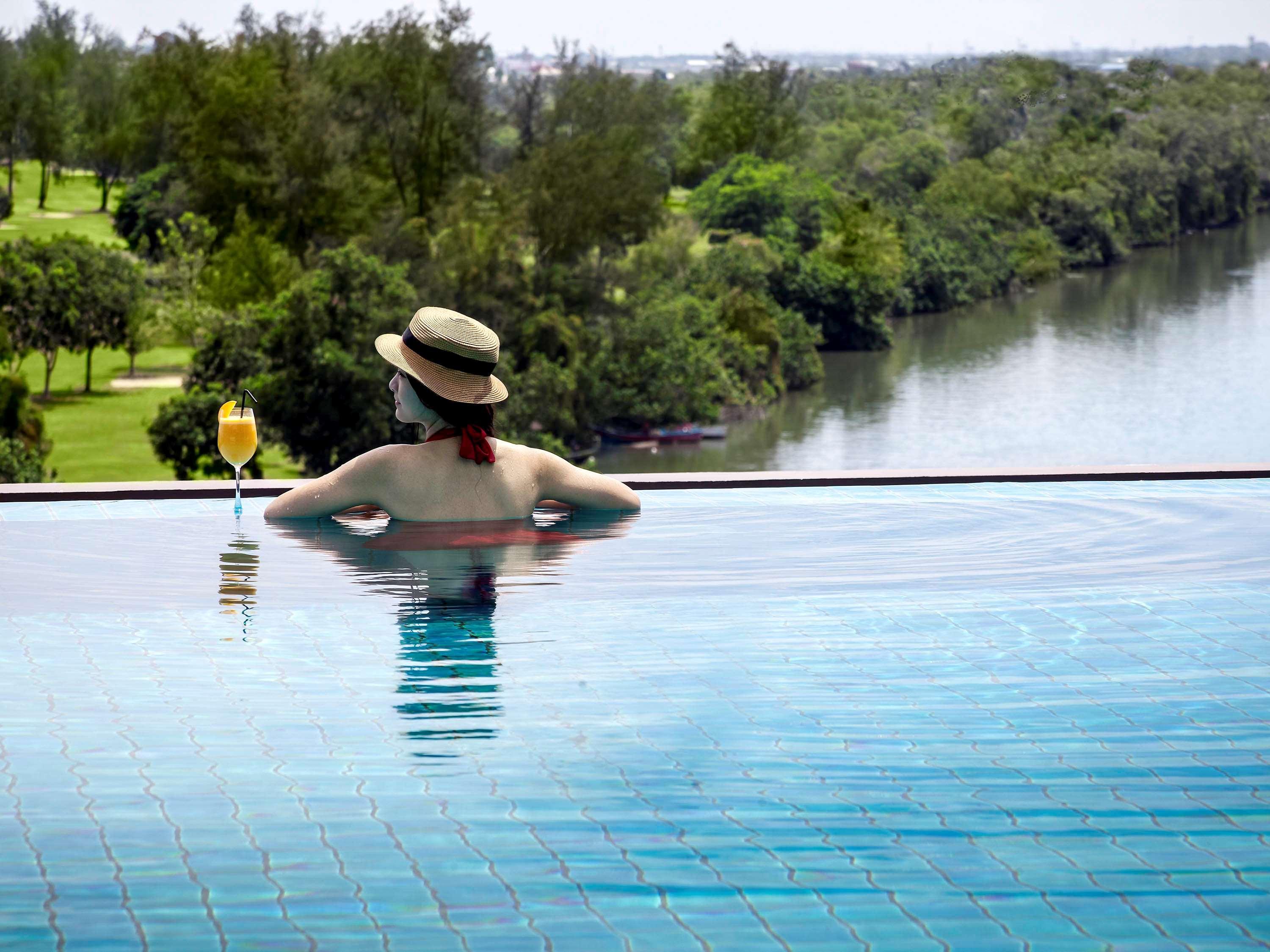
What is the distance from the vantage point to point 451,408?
434 centimetres

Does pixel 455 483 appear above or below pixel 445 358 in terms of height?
below

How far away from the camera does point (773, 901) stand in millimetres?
2254

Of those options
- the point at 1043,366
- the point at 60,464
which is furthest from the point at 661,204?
the point at 60,464

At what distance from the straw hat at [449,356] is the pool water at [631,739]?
0.48m

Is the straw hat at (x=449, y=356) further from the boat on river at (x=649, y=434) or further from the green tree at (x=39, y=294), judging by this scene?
the green tree at (x=39, y=294)

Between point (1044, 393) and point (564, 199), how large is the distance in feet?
48.3

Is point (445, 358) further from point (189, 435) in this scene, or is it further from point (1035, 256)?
point (1035, 256)

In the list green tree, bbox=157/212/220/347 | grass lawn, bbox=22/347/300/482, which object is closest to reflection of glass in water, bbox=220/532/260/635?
grass lawn, bbox=22/347/300/482

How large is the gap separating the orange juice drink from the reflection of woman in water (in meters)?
0.29

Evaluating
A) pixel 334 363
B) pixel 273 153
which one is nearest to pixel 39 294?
pixel 273 153

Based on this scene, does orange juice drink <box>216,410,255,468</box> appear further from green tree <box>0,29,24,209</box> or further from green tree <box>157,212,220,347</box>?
green tree <box>0,29,24,209</box>

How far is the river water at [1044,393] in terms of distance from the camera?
3950 cm

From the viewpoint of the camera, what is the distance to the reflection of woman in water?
3.16 meters

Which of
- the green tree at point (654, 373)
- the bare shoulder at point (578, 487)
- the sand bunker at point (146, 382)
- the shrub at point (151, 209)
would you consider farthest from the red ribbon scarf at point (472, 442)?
the shrub at point (151, 209)
